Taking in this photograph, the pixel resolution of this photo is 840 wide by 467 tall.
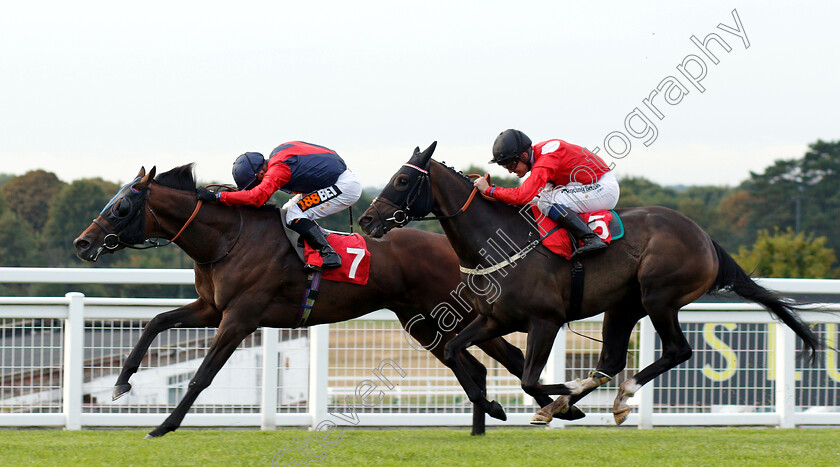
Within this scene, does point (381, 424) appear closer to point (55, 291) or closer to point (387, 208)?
point (387, 208)

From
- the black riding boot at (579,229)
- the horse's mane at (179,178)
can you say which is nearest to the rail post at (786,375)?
the black riding boot at (579,229)

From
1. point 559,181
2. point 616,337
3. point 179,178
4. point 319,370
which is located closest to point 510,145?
point 559,181

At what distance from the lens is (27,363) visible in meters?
6.63

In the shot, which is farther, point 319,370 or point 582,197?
point 319,370

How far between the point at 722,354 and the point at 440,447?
2.56 m

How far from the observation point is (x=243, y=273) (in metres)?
5.77

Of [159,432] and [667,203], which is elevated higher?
[667,203]

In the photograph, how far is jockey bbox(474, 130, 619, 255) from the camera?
5.43m

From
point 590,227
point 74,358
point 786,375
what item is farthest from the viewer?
point 786,375

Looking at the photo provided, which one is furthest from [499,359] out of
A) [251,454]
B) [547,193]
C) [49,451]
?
[49,451]

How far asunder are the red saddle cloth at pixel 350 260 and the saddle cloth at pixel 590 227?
109cm

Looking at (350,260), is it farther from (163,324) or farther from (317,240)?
(163,324)

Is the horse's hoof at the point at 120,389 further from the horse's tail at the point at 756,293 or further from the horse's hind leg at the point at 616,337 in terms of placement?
the horse's tail at the point at 756,293

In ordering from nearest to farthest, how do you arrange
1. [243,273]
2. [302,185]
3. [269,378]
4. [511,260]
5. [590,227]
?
[511,260] < [590,227] < [243,273] < [302,185] < [269,378]
